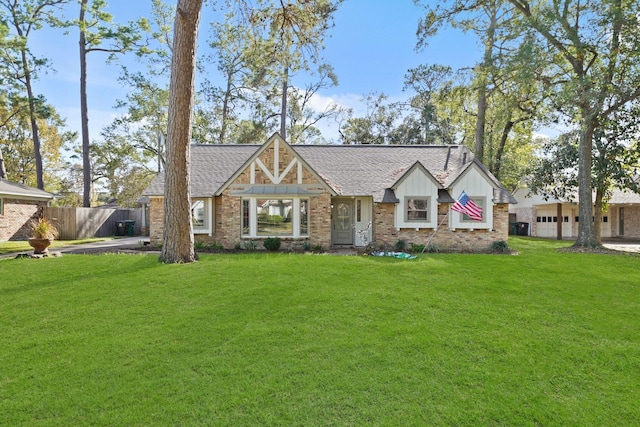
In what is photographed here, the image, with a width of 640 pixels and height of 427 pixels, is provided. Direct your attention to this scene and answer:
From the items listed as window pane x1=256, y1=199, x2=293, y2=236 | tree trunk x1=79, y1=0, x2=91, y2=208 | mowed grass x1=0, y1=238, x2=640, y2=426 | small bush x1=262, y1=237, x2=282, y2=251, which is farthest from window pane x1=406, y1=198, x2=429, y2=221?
tree trunk x1=79, y1=0, x2=91, y2=208

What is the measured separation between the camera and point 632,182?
17844 millimetres

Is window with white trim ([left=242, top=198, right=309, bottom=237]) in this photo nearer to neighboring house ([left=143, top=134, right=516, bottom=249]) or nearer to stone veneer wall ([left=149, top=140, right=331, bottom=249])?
neighboring house ([left=143, top=134, right=516, bottom=249])

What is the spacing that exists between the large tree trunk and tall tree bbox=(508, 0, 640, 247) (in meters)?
14.2

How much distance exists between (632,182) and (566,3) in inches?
402

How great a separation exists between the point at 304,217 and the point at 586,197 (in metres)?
13.9

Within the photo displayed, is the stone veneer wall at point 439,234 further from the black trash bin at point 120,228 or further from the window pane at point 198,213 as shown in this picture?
the black trash bin at point 120,228

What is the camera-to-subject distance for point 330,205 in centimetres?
1455

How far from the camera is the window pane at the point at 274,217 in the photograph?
570 inches

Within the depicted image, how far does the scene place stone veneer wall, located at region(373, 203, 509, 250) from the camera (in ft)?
48.9

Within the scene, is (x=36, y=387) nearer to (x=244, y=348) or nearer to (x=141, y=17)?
(x=244, y=348)

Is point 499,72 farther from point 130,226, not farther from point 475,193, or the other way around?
point 130,226

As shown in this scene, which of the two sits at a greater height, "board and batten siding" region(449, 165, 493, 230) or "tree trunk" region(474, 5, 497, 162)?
"tree trunk" region(474, 5, 497, 162)

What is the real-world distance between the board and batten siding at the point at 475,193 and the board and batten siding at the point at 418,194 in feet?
3.02

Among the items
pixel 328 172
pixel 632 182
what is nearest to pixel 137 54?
pixel 328 172
